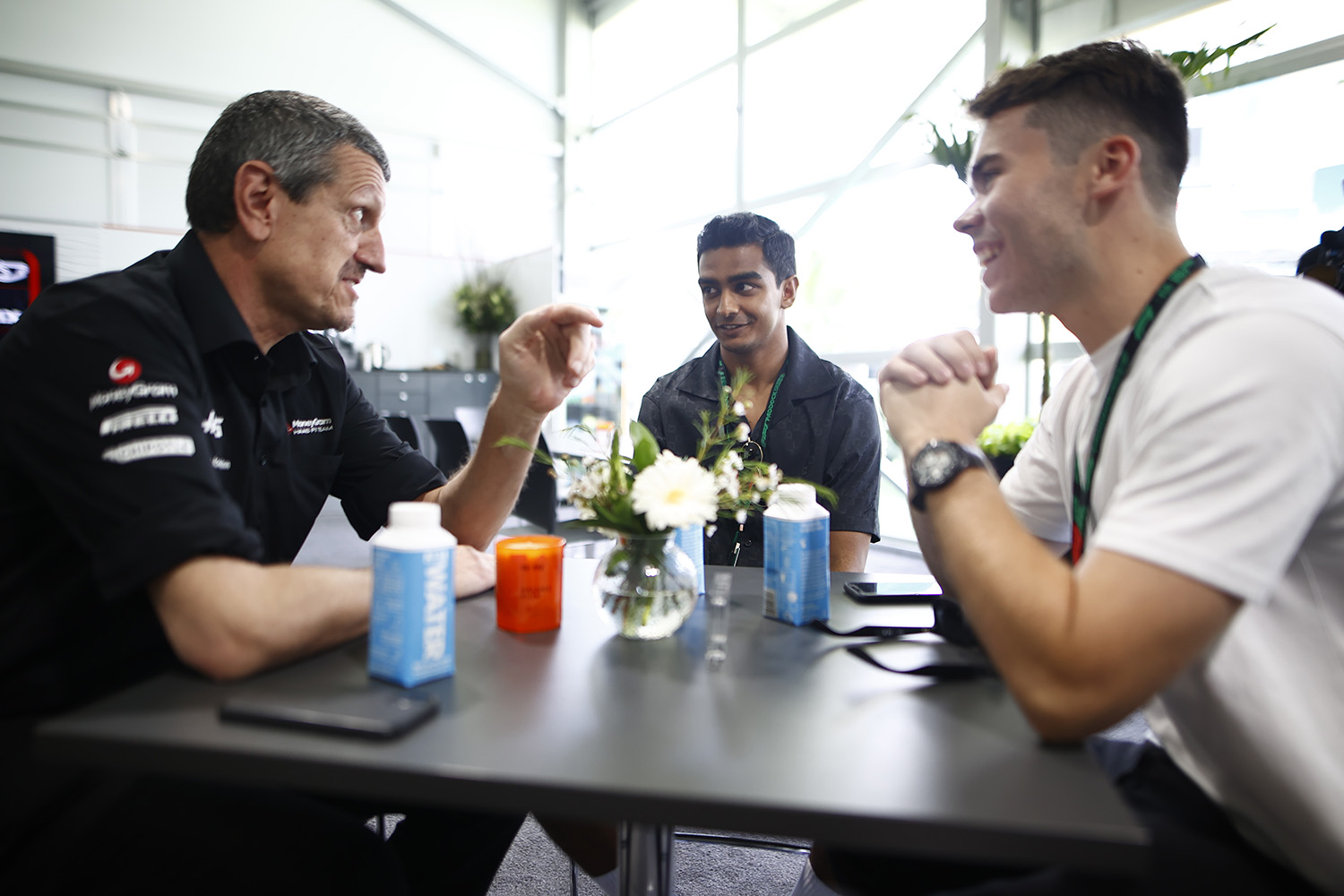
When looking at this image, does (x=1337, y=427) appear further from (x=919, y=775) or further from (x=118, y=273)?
(x=118, y=273)

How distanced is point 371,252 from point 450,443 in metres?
2.69

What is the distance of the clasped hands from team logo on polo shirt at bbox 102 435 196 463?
0.94 metres

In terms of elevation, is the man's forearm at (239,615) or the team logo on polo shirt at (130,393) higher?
the team logo on polo shirt at (130,393)

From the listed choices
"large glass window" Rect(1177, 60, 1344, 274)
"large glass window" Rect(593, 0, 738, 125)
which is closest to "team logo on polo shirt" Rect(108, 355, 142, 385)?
"large glass window" Rect(1177, 60, 1344, 274)

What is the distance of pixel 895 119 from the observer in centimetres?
584

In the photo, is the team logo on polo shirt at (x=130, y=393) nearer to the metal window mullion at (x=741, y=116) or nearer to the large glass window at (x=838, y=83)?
the large glass window at (x=838, y=83)

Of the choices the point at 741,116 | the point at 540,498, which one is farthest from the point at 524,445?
the point at 741,116

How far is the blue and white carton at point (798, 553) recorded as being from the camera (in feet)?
3.80

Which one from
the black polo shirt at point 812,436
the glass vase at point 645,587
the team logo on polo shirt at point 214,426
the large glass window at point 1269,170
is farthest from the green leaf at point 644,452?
the large glass window at point 1269,170

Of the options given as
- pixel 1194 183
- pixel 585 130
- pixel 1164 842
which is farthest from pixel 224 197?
pixel 585 130

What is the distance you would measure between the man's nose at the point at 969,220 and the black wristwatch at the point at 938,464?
44 cm

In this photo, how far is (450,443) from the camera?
418 cm

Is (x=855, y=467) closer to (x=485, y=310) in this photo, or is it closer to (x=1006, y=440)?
(x=1006, y=440)

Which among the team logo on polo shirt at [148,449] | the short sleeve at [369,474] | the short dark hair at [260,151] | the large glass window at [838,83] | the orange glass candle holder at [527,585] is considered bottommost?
the orange glass candle holder at [527,585]
